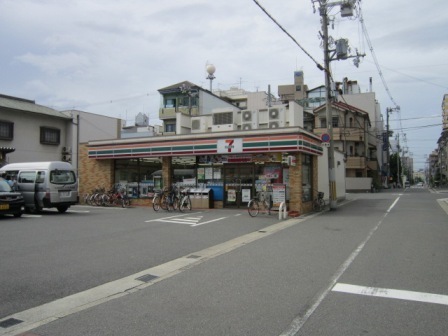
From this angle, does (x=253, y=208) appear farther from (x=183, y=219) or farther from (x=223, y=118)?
(x=223, y=118)

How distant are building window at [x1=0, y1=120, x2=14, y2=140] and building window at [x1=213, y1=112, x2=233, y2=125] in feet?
49.8

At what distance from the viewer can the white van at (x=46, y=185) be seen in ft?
54.1

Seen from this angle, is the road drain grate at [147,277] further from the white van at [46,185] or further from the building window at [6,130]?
the building window at [6,130]

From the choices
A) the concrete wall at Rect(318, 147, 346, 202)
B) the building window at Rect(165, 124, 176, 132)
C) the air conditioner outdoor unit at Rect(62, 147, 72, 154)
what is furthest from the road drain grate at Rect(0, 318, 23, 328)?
the building window at Rect(165, 124, 176, 132)

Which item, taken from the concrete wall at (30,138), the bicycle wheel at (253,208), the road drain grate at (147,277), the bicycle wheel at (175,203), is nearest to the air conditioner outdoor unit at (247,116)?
the bicycle wheel at (175,203)

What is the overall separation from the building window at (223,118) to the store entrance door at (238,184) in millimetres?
12690

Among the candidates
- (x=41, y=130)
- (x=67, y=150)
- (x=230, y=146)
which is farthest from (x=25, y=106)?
(x=230, y=146)

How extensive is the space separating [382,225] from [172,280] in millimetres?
9263

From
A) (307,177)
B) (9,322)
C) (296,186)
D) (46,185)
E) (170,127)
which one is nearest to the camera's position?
(9,322)

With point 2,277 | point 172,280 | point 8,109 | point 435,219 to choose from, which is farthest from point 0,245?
point 8,109

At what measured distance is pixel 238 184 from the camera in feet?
60.8

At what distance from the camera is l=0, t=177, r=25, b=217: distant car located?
14.3 m

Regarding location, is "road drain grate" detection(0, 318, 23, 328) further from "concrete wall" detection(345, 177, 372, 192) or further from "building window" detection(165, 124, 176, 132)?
"concrete wall" detection(345, 177, 372, 192)

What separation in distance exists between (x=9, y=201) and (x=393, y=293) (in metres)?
13.9
